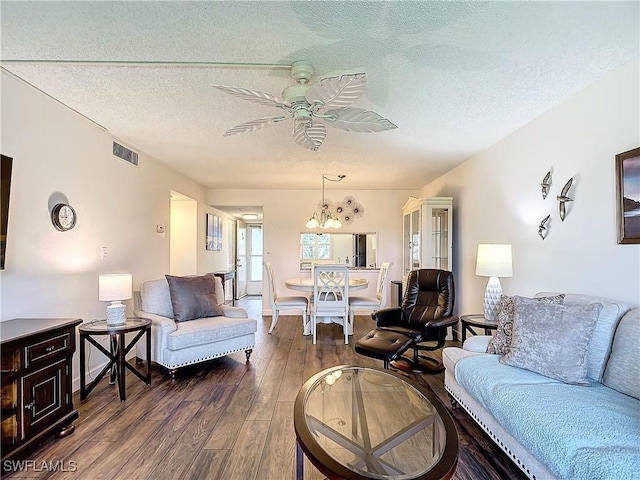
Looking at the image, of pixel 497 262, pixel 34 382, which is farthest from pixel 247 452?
pixel 497 262

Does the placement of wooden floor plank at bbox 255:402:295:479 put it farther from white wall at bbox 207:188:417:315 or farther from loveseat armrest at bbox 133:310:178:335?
white wall at bbox 207:188:417:315

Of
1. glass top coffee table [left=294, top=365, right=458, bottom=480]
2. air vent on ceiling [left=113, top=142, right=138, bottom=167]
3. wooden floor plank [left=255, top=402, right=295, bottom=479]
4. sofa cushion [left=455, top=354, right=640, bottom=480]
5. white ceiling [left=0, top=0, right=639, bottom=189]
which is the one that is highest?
white ceiling [left=0, top=0, right=639, bottom=189]

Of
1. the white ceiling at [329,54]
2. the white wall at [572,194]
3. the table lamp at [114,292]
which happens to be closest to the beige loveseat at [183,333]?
the table lamp at [114,292]

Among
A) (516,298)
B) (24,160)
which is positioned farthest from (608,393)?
(24,160)

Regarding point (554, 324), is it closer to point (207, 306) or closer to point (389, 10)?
point (389, 10)

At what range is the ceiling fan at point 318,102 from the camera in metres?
1.78

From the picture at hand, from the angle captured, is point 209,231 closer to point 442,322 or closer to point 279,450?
point 442,322

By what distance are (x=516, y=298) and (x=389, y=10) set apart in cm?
198

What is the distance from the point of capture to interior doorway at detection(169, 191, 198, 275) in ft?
19.2

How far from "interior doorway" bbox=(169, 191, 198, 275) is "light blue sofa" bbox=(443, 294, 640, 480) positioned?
4.75m

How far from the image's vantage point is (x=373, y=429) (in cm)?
175

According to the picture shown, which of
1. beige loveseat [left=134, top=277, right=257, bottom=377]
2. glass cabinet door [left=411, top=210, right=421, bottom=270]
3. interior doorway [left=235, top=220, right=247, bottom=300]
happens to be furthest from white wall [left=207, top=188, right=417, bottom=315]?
interior doorway [left=235, top=220, right=247, bottom=300]

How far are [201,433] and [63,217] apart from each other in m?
2.00

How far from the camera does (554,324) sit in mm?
2053
